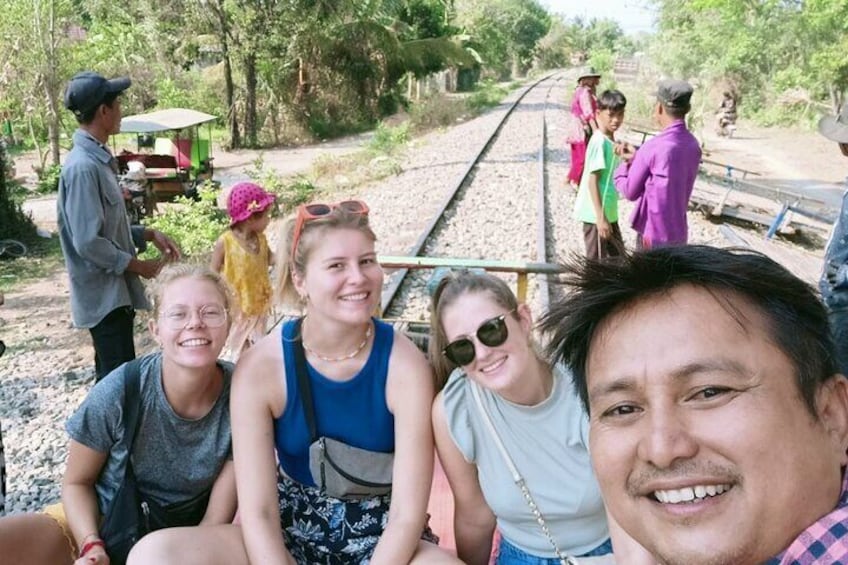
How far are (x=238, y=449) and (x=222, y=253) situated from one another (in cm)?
240

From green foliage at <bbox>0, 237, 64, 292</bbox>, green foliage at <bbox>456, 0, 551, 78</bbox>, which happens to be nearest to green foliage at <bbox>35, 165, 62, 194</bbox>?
green foliage at <bbox>0, 237, 64, 292</bbox>

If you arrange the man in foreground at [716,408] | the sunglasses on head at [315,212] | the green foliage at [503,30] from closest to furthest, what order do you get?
the man in foreground at [716,408] < the sunglasses on head at [315,212] < the green foliage at [503,30]

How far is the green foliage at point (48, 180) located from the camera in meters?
14.3

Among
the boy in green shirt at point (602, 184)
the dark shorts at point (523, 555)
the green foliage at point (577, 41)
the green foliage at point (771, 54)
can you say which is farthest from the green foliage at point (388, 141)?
the green foliage at point (577, 41)

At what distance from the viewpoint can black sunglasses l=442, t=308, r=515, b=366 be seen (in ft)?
6.64

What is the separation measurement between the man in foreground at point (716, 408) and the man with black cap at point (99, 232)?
2676 mm

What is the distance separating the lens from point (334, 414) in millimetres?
2135

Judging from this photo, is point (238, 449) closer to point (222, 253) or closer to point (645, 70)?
point (222, 253)

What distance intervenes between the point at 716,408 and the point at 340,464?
126 centimetres

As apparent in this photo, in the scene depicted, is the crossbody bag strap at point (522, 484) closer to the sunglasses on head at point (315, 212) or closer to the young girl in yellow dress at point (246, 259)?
the sunglasses on head at point (315, 212)

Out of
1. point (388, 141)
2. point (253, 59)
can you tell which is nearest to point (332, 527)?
point (388, 141)

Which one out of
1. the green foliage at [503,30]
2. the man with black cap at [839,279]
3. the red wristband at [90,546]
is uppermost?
the green foliage at [503,30]

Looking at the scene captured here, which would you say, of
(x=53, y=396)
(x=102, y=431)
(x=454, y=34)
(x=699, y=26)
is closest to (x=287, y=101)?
(x=454, y=34)

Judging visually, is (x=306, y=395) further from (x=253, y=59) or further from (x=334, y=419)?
(x=253, y=59)
